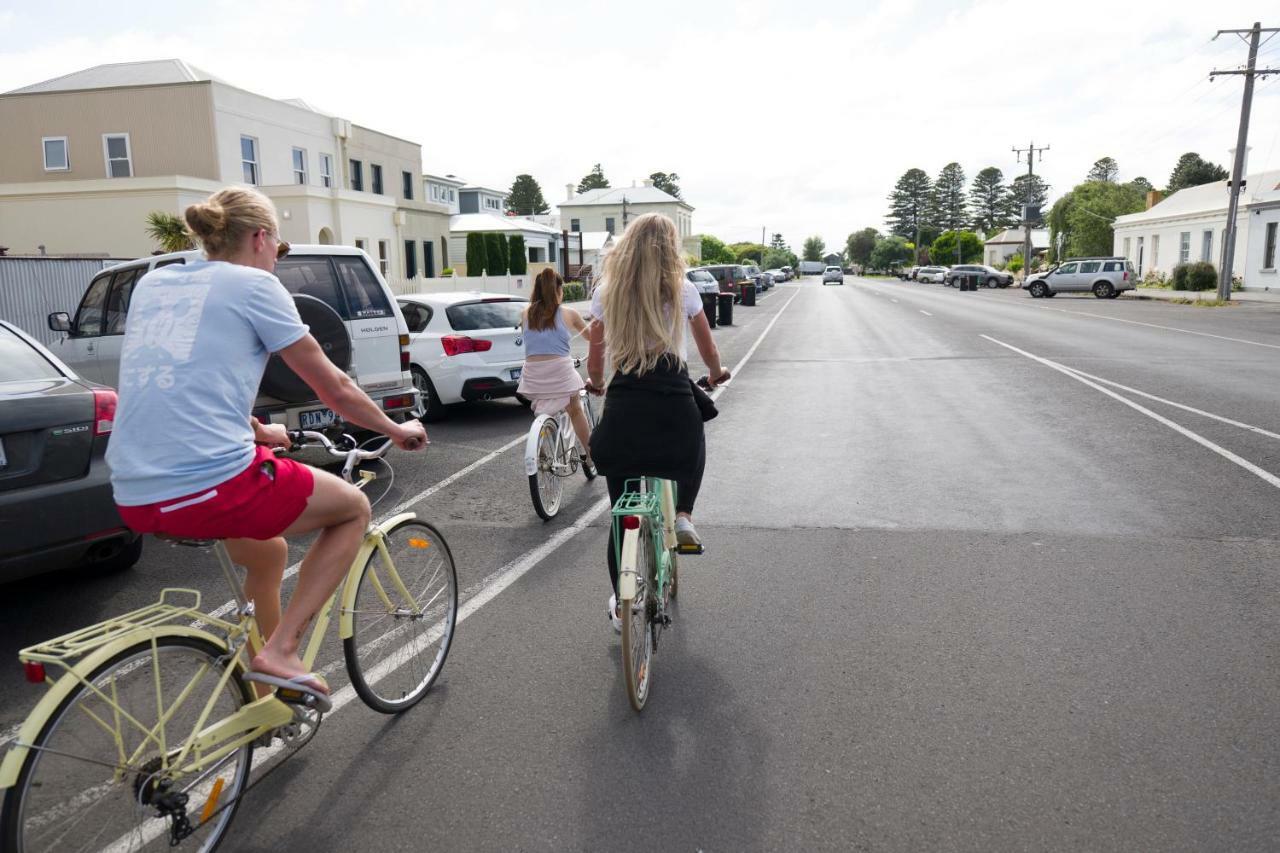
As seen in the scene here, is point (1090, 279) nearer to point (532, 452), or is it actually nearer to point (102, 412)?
point (532, 452)

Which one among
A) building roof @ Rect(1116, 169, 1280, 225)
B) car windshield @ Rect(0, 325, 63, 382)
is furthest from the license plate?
building roof @ Rect(1116, 169, 1280, 225)

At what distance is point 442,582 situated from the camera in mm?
4141

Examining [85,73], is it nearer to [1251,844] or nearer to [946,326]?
[946,326]

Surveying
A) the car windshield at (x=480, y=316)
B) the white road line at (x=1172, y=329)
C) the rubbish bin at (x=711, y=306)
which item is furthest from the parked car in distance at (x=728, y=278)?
the car windshield at (x=480, y=316)

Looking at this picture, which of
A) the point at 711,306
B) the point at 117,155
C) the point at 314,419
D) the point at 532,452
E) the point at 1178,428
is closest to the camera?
the point at 532,452

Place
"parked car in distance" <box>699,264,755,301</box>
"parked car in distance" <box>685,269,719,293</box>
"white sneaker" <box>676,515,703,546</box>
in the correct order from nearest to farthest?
1. "white sneaker" <box>676,515,703,546</box>
2. "parked car in distance" <box>685,269,719,293</box>
3. "parked car in distance" <box>699,264,755,301</box>

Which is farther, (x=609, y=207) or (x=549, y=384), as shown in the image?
(x=609, y=207)

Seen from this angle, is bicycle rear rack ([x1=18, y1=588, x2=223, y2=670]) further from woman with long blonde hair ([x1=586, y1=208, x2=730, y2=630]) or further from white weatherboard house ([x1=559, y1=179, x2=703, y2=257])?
white weatherboard house ([x1=559, y1=179, x2=703, y2=257])

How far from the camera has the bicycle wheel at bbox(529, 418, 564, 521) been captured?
6609mm

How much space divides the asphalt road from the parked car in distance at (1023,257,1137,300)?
41.1 meters

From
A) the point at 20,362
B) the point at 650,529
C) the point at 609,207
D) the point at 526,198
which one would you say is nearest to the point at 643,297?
the point at 650,529

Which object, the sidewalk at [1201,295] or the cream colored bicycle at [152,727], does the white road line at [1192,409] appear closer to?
the cream colored bicycle at [152,727]

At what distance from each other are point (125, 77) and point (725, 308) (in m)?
22.4

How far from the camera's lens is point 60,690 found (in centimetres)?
246
